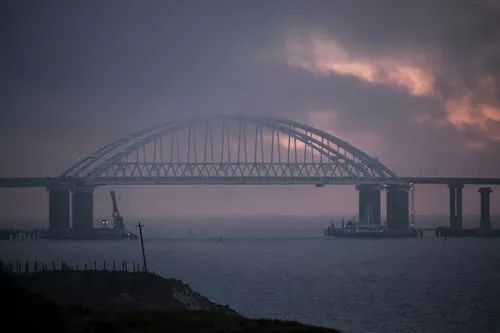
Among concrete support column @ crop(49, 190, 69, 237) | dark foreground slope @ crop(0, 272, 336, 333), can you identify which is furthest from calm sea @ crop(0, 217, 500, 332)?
concrete support column @ crop(49, 190, 69, 237)

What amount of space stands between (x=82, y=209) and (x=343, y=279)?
9628cm

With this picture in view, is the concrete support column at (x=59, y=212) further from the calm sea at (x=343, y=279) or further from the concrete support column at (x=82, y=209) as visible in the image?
the calm sea at (x=343, y=279)

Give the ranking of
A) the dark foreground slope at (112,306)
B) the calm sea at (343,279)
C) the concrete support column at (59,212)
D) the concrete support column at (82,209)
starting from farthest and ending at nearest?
the concrete support column at (82,209) < the concrete support column at (59,212) < the calm sea at (343,279) < the dark foreground slope at (112,306)

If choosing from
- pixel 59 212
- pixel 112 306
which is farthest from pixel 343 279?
pixel 59 212

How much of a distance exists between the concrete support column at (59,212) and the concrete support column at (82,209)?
2026mm

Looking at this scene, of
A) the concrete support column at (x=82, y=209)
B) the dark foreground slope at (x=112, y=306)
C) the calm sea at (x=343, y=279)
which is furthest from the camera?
the concrete support column at (x=82, y=209)

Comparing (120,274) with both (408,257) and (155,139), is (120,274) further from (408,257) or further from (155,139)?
(155,139)

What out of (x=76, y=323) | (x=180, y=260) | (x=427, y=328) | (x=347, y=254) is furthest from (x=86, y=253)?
(x=76, y=323)

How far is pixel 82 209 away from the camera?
183 metres

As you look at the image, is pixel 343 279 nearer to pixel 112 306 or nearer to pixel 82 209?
pixel 112 306

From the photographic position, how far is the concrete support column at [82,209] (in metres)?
183

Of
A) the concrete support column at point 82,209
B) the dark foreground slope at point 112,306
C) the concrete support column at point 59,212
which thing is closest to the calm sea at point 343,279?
the dark foreground slope at point 112,306

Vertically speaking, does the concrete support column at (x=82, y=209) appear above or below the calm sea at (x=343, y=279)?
above

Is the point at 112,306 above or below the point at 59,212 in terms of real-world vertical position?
below
